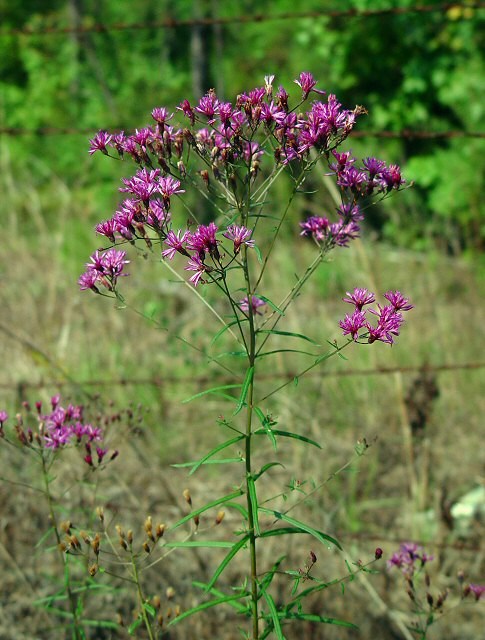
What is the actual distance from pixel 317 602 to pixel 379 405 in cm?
158

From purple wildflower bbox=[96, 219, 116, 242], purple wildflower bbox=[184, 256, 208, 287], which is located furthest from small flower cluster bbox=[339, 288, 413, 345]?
purple wildflower bbox=[96, 219, 116, 242]

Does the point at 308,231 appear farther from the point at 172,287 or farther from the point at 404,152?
the point at 404,152

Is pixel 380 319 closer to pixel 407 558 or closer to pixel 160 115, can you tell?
pixel 160 115

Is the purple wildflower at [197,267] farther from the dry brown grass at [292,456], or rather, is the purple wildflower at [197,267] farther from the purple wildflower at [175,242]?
the dry brown grass at [292,456]

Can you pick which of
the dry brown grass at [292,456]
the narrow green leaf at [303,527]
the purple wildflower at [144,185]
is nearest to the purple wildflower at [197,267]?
the purple wildflower at [144,185]

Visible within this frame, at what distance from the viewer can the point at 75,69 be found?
1539 centimetres

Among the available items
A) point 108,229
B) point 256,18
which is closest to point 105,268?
point 108,229

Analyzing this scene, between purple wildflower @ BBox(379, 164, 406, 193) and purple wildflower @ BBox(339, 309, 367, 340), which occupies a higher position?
purple wildflower @ BBox(379, 164, 406, 193)

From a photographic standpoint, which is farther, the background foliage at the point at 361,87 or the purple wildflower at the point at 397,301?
the background foliage at the point at 361,87

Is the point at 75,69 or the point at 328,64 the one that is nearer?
the point at 328,64

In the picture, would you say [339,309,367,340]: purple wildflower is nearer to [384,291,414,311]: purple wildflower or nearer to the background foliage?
[384,291,414,311]: purple wildflower

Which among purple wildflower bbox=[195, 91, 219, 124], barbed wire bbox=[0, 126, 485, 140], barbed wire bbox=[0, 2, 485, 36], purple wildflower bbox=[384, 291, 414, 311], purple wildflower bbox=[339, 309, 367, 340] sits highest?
barbed wire bbox=[0, 2, 485, 36]

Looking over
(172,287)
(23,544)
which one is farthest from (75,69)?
(23,544)

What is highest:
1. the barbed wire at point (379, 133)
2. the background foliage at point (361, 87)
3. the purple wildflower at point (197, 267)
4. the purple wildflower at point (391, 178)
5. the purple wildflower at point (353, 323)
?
the background foliage at point (361, 87)
